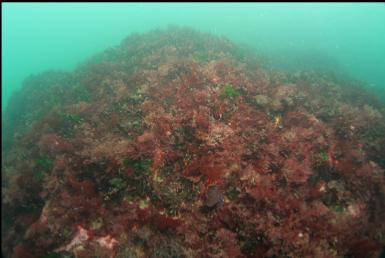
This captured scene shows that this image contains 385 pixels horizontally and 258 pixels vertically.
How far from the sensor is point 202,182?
7184 mm

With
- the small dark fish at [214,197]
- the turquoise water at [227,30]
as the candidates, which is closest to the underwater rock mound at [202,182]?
the small dark fish at [214,197]

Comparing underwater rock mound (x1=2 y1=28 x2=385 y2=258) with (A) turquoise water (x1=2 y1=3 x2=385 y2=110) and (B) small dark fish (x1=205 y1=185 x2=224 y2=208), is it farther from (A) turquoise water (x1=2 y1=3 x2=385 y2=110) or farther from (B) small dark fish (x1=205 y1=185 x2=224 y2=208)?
(A) turquoise water (x1=2 y1=3 x2=385 y2=110)

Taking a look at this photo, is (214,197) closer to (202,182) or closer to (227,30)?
(202,182)

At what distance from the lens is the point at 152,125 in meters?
8.53

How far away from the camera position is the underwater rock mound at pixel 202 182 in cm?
629

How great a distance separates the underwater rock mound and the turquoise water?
20.3 metres

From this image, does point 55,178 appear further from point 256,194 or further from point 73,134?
point 256,194

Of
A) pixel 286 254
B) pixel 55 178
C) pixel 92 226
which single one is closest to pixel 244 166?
pixel 286 254

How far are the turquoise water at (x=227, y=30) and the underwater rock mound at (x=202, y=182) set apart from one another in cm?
2025

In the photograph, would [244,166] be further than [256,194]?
Yes

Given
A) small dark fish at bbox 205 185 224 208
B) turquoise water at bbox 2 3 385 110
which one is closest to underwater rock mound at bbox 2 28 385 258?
small dark fish at bbox 205 185 224 208

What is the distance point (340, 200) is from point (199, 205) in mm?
4028

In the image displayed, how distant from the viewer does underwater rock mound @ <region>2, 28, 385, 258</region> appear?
20.6 feet

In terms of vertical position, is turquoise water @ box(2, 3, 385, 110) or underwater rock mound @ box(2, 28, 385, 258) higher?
underwater rock mound @ box(2, 28, 385, 258)
